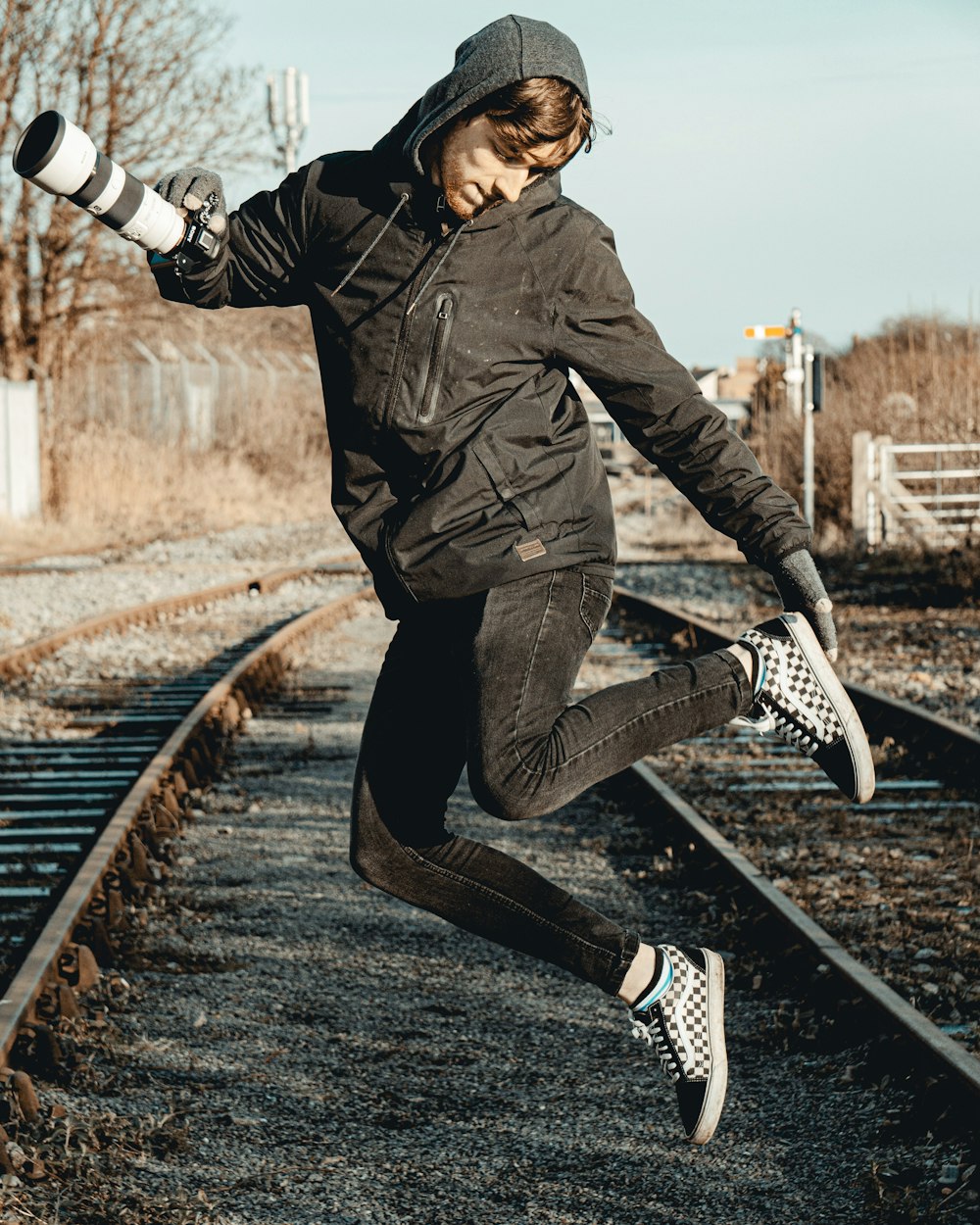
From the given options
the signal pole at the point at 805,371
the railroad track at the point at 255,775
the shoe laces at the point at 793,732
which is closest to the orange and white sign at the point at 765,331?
the signal pole at the point at 805,371

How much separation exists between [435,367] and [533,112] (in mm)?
490

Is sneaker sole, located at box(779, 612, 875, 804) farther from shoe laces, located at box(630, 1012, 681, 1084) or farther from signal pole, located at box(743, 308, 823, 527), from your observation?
signal pole, located at box(743, 308, 823, 527)

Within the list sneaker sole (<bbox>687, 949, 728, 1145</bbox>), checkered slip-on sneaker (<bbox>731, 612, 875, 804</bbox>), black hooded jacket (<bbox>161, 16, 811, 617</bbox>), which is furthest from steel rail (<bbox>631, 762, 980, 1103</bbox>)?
black hooded jacket (<bbox>161, 16, 811, 617</bbox>)

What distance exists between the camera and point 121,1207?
10.5 feet

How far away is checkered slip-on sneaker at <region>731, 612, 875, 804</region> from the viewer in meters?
3.40

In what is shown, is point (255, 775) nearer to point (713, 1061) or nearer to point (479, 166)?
point (713, 1061)

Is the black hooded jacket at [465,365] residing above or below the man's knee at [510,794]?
above

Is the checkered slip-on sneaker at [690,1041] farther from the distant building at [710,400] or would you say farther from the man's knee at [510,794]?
the distant building at [710,400]

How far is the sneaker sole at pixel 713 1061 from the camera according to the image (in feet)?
10.7

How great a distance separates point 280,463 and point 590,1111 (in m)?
36.2

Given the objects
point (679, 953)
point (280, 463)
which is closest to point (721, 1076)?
point (679, 953)

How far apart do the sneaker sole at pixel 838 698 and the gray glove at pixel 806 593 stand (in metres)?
0.02

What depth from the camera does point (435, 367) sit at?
9.99ft

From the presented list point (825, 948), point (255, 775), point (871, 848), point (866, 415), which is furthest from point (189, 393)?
point (825, 948)
